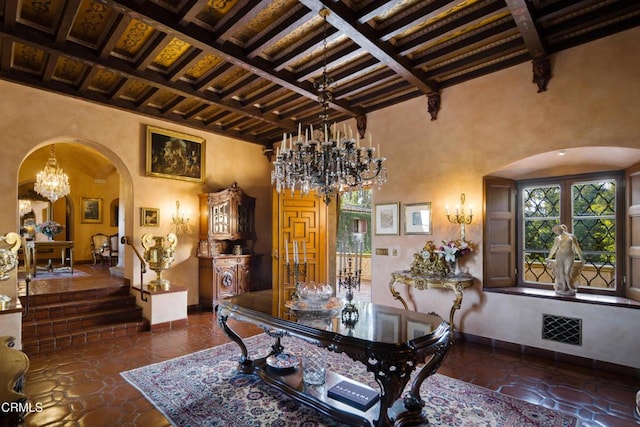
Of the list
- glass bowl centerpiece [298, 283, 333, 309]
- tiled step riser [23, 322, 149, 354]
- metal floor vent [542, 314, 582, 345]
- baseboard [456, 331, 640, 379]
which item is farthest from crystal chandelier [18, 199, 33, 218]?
metal floor vent [542, 314, 582, 345]

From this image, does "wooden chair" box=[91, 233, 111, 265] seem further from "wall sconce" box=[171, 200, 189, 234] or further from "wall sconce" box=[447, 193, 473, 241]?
"wall sconce" box=[447, 193, 473, 241]

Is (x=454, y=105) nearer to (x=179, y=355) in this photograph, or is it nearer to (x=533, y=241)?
(x=533, y=241)

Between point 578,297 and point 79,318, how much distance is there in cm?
678

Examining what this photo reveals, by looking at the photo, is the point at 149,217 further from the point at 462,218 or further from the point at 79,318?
the point at 462,218

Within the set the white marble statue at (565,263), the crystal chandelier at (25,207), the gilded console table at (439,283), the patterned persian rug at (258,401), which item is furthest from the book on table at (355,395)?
the crystal chandelier at (25,207)

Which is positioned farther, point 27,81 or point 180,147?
point 180,147

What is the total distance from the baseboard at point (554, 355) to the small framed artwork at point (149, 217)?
17.9 ft

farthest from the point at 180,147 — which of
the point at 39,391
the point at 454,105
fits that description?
the point at 454,105

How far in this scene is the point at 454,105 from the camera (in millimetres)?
4906

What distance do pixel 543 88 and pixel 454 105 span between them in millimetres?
1120

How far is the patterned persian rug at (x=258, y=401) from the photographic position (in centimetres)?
271

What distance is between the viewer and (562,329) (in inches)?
158

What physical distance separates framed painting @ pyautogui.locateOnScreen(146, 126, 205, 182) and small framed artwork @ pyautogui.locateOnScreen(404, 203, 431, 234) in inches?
164

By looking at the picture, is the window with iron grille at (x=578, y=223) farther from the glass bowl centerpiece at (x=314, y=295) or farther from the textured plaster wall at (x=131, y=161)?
the textured plaster wall at (x=131, y=161)
